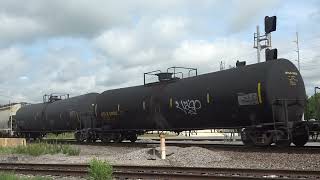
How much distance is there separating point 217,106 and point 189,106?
181 cm

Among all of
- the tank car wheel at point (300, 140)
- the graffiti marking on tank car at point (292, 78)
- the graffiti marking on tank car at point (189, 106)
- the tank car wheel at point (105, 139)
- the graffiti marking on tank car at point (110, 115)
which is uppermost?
the graffiti marking on tank car at point (292, 78)

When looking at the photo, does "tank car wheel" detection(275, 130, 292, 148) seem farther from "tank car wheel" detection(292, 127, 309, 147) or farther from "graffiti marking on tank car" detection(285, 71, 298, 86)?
"graffiti marking on tank car" detection(285, 71, 298, 86)

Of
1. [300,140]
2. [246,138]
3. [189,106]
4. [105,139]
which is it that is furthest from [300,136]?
[105,139]

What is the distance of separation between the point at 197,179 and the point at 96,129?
19308 mm

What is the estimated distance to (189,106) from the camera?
21.7 m

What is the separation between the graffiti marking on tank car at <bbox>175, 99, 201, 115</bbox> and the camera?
21.3 m

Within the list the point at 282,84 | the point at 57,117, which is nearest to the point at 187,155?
the point at 282,84

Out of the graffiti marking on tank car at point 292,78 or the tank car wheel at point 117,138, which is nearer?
the graffiti marking on tank car at point 292,78

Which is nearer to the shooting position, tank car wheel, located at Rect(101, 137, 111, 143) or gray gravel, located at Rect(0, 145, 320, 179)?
gray gravel, located at Rect(0, 145, 320, 179)

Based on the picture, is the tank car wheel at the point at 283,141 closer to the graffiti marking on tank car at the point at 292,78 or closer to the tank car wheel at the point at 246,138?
the tank car wheel at the point at 246,138

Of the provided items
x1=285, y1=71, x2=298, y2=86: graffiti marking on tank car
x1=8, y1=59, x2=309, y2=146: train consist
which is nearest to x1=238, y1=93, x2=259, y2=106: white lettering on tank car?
x1=8, y1=59, x2=309, y2=146: train consist

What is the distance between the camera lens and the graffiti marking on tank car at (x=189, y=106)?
2133 centimetres

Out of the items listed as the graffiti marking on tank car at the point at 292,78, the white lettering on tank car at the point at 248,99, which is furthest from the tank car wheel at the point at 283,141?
the graffiti marking on tank car at the point at 292,78

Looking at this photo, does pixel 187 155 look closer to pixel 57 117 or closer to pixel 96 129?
pixel 96 129
